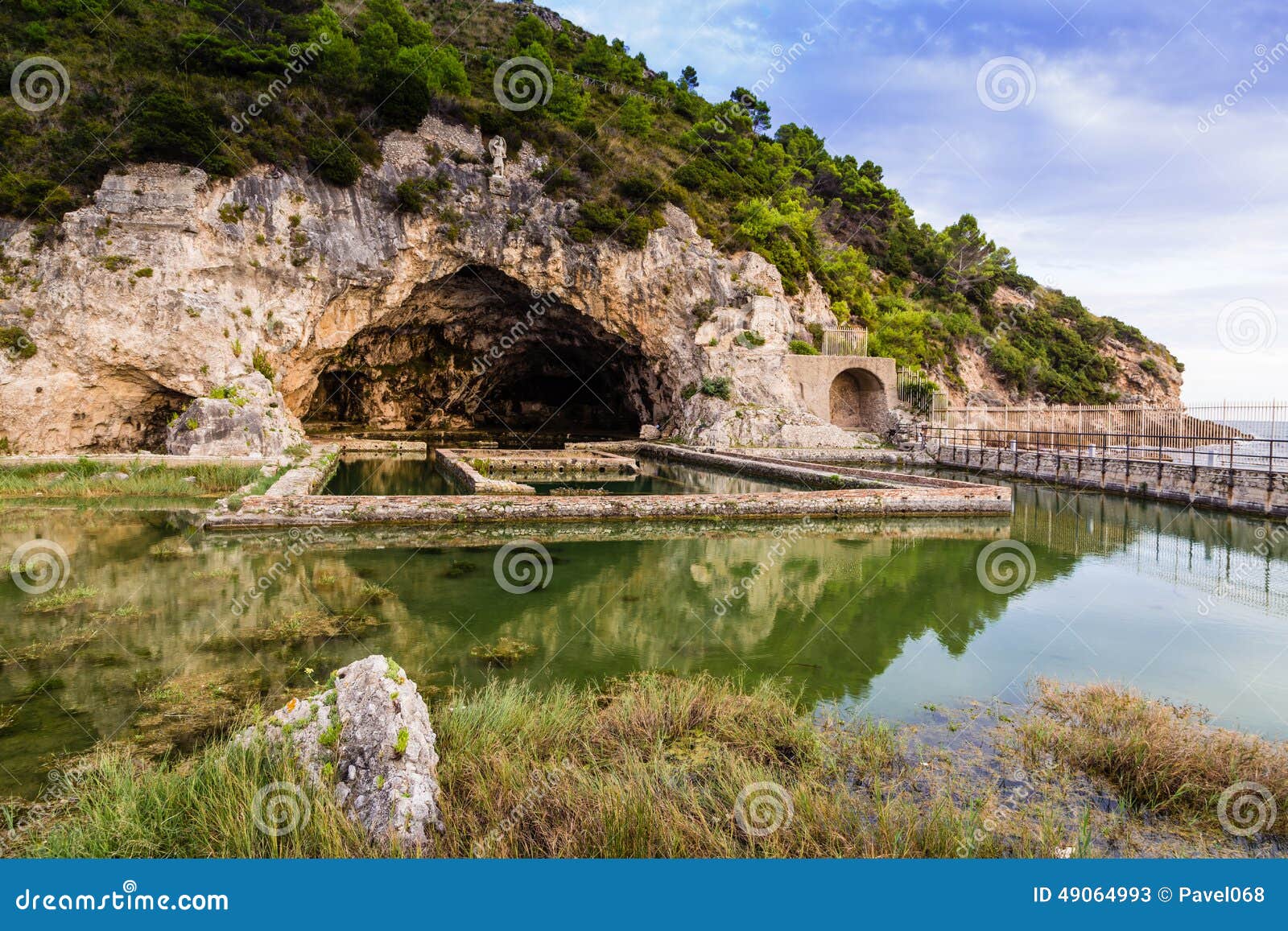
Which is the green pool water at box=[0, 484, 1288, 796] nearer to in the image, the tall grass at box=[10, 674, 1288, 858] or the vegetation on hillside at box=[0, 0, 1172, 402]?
the tall grass at box=[10, 674, 1288, 858]

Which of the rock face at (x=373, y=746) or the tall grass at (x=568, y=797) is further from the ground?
the rock face at (x=373, y=746)

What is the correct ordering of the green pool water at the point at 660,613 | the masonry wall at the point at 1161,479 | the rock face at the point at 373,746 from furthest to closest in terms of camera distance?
the masonry wall at the point at 1161,479, the green pool water at the point at 660,613, the rock face at the point at 373,746

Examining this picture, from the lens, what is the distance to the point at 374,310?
109 feet

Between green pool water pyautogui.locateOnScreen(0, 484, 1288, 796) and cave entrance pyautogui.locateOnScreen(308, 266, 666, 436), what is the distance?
87.8 feet

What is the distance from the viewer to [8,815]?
135 inches

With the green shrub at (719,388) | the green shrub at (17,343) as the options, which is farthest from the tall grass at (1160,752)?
the green shrub at (17,343)

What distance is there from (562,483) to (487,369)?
90.6 ft

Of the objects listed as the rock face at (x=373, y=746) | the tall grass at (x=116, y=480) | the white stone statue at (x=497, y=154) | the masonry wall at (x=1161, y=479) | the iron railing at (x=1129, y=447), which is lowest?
the rock face at (x=373, y=746)

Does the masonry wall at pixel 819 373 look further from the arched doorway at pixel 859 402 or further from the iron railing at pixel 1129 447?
the iron railing at pixel 1129 447

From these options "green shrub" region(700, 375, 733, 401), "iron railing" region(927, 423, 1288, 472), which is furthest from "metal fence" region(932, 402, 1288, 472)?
"green shrub" region(700, 375, 733, 401)

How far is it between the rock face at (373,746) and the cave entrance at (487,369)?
3382 cm

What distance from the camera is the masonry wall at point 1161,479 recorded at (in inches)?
638

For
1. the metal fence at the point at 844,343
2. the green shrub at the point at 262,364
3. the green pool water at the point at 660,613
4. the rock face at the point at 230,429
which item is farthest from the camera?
the metal fence at the point at 844,343

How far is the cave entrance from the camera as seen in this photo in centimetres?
3850
